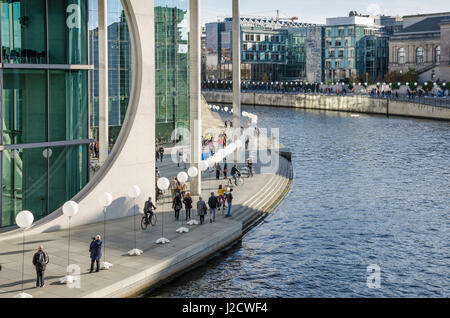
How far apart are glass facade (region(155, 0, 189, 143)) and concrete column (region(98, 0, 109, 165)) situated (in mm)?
10944

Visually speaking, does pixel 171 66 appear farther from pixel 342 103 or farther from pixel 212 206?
pixel 342 103

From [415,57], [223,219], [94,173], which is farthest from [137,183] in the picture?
[415,57]

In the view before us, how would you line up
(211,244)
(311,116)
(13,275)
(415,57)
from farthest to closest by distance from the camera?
1. (415,57)
2. (311,116)
3. (211,244)
4. (13,275)

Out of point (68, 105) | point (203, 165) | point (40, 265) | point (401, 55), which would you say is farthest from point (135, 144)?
point (401, 55)

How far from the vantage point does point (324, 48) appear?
176m

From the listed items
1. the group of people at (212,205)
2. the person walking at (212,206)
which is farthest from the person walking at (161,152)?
the person walking at (212,206)

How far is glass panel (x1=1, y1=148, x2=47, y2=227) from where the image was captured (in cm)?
2878

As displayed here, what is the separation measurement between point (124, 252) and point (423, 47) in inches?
5281

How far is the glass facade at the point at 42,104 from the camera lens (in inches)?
1129

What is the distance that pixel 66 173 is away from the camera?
31.2m

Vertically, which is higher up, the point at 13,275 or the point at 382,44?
the point at 382,44
